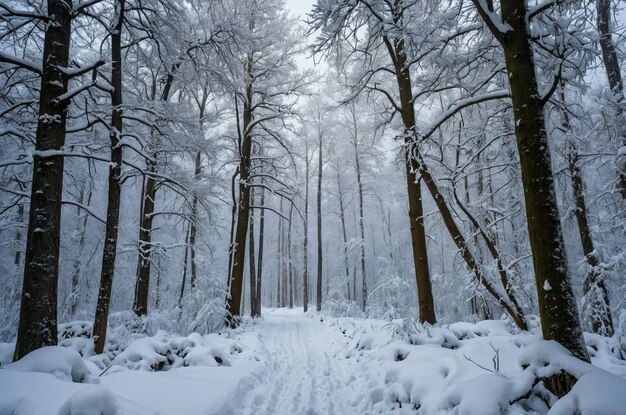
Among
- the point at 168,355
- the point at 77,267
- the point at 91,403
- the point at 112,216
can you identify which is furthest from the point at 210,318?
the point at 77,267

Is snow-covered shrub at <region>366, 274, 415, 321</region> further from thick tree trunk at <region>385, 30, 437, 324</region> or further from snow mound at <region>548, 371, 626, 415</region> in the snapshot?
snow mound at <region>548, 371, 626, 415</region>

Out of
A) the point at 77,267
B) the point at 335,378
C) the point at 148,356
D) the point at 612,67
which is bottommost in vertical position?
the point at 335,378

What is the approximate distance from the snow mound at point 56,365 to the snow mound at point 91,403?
1167mm

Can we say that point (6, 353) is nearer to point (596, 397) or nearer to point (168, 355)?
point (168, 355)

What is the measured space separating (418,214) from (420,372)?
12.1 feet

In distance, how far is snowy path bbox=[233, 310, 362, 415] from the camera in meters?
4.75

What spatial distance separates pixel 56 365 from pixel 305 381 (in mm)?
4071

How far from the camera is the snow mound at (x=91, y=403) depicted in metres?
2.41

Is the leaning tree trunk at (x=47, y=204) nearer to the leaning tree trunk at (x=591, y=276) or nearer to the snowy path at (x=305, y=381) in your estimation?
the snowy path at (x=305, y=381)

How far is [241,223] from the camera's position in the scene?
12.1 metres

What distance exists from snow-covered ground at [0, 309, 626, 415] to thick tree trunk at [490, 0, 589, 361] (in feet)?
0.85

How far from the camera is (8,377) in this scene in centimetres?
292

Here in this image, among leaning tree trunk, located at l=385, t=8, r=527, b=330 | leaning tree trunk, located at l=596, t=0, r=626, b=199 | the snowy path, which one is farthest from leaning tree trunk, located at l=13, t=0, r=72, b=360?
leaning tree trunk, located at l=596, t=0, r=626, b=199

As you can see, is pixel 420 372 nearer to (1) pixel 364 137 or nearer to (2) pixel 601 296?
(2) pixel 601 296
